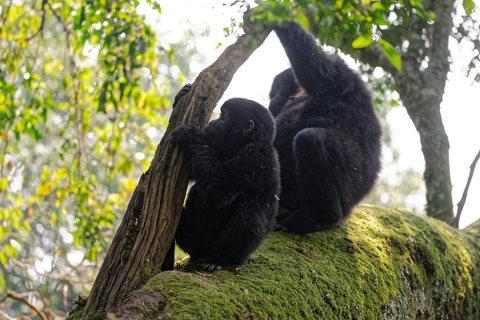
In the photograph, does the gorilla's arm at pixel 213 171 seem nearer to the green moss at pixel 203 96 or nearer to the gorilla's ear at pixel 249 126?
the green moss at pixel 203 96

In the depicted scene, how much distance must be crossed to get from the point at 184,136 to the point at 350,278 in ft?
5.75

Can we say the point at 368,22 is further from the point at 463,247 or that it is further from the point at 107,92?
the point at 107,92

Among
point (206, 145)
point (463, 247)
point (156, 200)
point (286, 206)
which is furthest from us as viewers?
point (463, 247)

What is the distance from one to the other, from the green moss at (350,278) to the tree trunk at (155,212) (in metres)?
0.19

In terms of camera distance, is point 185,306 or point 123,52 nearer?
point 185,306

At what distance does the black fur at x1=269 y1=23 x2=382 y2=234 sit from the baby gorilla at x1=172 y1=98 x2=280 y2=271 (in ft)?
2.39

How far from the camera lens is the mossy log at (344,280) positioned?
2338 millimetres

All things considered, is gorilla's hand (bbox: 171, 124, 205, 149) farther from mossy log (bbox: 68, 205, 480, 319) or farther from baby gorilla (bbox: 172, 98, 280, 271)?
mossy log (bbox: 68, 205, 480, 319)

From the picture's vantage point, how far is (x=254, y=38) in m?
3.90

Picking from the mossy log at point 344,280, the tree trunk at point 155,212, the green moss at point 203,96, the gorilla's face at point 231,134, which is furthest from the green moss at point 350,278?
the green moss at point 203,96

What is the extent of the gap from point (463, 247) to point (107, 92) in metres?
5.31

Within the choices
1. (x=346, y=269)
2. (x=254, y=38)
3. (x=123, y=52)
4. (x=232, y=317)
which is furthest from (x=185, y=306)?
(x=123, y=52)

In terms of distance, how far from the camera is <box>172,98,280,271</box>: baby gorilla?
3070 millimetres

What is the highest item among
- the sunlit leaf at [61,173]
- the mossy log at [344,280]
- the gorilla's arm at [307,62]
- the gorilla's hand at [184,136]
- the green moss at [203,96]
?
the gorilla's arm at [307,62]
